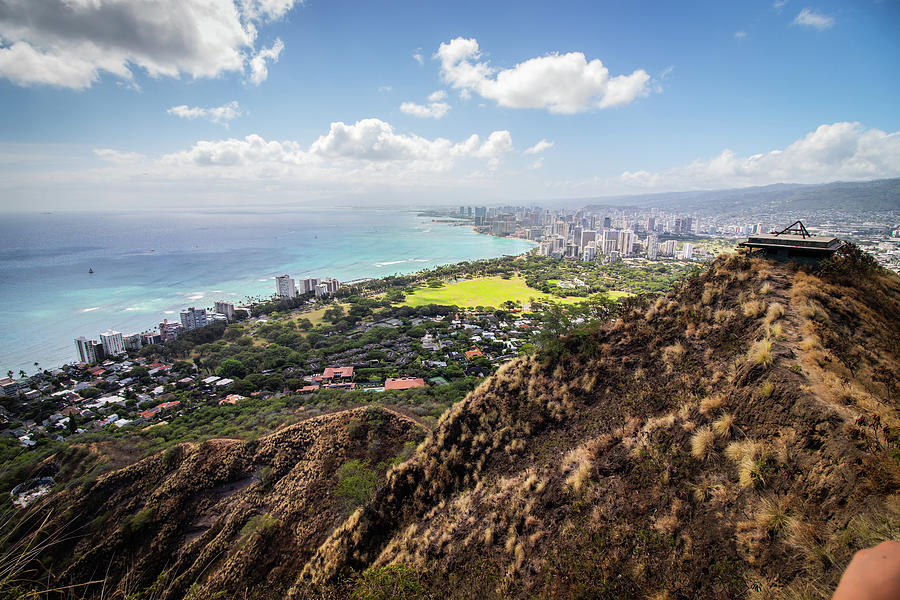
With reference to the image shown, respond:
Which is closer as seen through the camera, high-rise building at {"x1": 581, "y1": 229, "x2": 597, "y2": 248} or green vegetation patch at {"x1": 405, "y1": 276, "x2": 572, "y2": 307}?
green vegetation patch at {"x1": 405, "y1": 276, "x2": 572, "y2": 307}

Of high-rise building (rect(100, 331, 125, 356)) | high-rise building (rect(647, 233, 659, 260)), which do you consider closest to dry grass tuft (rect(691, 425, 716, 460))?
high-rise building (rect(100, 331, 125, 356))

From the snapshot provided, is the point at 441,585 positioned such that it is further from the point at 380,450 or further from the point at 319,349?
the point at 319,349

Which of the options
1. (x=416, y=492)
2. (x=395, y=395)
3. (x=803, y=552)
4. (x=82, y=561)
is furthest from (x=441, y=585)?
(x=395, y=395)

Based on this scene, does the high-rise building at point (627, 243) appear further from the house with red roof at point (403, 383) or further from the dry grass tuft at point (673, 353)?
the dry grass tuft at point (673, 353)

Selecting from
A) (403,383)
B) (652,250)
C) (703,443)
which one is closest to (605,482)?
(703,443)

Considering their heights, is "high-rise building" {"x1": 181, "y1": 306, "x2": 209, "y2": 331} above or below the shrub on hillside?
below

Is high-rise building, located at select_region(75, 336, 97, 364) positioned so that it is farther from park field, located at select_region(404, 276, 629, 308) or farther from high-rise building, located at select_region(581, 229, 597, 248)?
high-rise building, located at select_region(581, 229, 597, 248)

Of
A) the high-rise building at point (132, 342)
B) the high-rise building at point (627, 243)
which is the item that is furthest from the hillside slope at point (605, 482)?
the high-rise building at point (627, 243)
